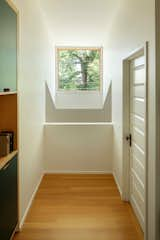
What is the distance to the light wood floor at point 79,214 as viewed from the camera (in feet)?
9.86

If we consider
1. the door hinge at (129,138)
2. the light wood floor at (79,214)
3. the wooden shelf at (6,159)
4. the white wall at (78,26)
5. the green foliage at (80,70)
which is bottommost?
the light wood floor at (79,214)

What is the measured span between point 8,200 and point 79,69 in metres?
5.12

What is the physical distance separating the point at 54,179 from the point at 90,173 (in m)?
0.73


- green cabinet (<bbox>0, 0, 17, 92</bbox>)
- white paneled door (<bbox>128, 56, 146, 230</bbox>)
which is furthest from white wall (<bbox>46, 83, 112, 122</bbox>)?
green cabinet (<bbox>0, 0, 17, 92</bbox>)

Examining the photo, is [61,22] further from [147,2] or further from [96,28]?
[147,2]

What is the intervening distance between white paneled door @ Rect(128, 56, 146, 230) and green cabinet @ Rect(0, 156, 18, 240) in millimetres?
1334

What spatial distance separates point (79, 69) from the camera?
7270 millimetres

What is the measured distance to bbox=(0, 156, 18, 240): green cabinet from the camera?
238cm

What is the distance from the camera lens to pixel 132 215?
11.5ft

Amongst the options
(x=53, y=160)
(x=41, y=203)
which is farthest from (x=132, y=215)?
(x=53, y=160)

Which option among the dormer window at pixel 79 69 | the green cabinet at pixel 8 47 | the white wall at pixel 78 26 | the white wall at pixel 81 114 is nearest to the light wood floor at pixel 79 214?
the green cabinet at pixel 8 47

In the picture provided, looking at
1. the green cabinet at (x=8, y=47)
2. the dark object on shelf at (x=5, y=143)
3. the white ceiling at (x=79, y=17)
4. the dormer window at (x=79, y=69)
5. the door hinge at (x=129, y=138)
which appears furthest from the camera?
the dormer window at (x=79, y=69)

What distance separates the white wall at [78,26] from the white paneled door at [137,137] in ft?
4.04

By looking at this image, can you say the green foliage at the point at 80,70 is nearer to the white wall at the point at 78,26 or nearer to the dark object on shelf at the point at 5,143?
the white wall at the point at 78,26
